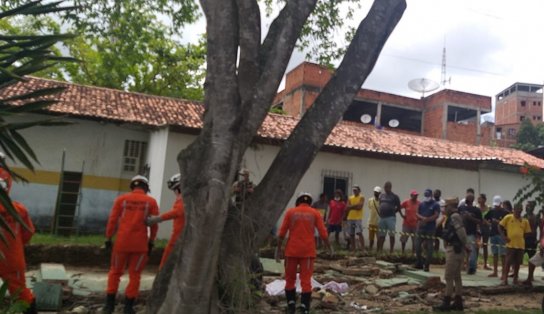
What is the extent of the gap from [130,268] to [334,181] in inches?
414

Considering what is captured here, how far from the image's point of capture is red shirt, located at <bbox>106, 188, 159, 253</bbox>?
6109mm

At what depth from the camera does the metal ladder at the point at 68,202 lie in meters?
13.9

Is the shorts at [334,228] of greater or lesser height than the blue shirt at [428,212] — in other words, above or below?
below

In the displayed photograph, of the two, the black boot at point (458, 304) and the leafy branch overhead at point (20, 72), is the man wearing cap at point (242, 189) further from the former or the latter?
the black boot at point (458, 304)

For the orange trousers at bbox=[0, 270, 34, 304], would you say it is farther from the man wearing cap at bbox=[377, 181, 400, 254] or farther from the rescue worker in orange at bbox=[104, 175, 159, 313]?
the man wearing cap at bbox=[377, 181, 400, 254]

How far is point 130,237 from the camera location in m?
6.12

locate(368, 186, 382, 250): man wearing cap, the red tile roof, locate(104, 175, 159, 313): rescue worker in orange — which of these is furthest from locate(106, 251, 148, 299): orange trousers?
the red tile roof

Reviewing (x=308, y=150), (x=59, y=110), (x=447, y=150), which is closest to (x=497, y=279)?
(x=308, y=150)

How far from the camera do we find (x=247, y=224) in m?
4.57

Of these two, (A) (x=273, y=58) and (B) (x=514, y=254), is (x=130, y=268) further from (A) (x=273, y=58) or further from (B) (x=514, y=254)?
(B) (x=514, y=254)

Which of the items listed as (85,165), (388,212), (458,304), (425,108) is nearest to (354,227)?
(388,212)

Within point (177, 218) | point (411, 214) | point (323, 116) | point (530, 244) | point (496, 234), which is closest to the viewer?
point (323, 116)

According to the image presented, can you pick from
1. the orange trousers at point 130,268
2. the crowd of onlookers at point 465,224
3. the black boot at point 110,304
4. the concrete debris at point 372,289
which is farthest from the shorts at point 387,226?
the black boot at point 110,304

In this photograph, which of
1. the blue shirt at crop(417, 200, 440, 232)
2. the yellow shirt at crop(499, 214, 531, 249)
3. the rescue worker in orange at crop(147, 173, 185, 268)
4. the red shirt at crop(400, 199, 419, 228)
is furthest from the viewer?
the red shirt at crop(400, 199, 419, 228)
